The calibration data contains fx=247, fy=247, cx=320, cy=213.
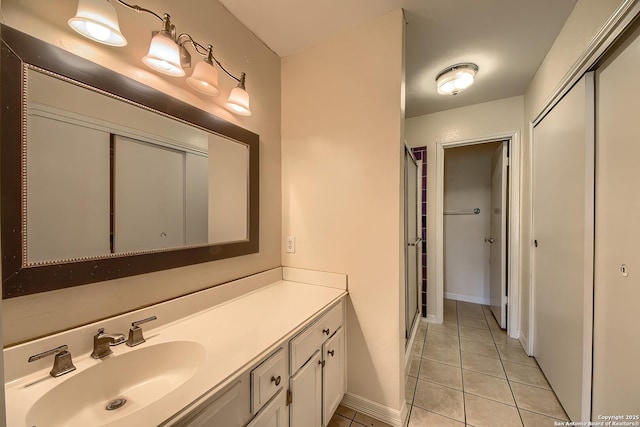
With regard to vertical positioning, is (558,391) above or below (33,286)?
below

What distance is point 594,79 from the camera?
1.31 meters

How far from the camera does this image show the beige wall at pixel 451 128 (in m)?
2.47

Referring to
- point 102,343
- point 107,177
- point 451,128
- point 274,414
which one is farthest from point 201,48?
point 451,128

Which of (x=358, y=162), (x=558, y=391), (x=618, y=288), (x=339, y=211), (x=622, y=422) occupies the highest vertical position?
(x=358, y=162)

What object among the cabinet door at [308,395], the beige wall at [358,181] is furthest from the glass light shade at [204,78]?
the cabinet door at [308,395]

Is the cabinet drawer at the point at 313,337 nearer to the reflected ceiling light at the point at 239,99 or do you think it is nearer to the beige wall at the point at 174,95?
the beige wall at the point at 174,95

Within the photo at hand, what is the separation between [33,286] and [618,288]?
7.54 feet

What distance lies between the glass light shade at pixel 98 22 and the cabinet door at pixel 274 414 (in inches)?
57.6

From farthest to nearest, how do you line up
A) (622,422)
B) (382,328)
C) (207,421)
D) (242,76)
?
(382,328), (242,76), (622,422), (207,421)

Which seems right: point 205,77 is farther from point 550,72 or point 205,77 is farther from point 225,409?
point 550,72

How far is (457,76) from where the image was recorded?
196 cm

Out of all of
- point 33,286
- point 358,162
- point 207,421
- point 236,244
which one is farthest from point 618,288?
point 33,286

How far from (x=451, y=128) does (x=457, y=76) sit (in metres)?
0.86

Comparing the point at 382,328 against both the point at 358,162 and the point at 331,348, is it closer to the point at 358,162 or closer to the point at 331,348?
the point at 331,348
